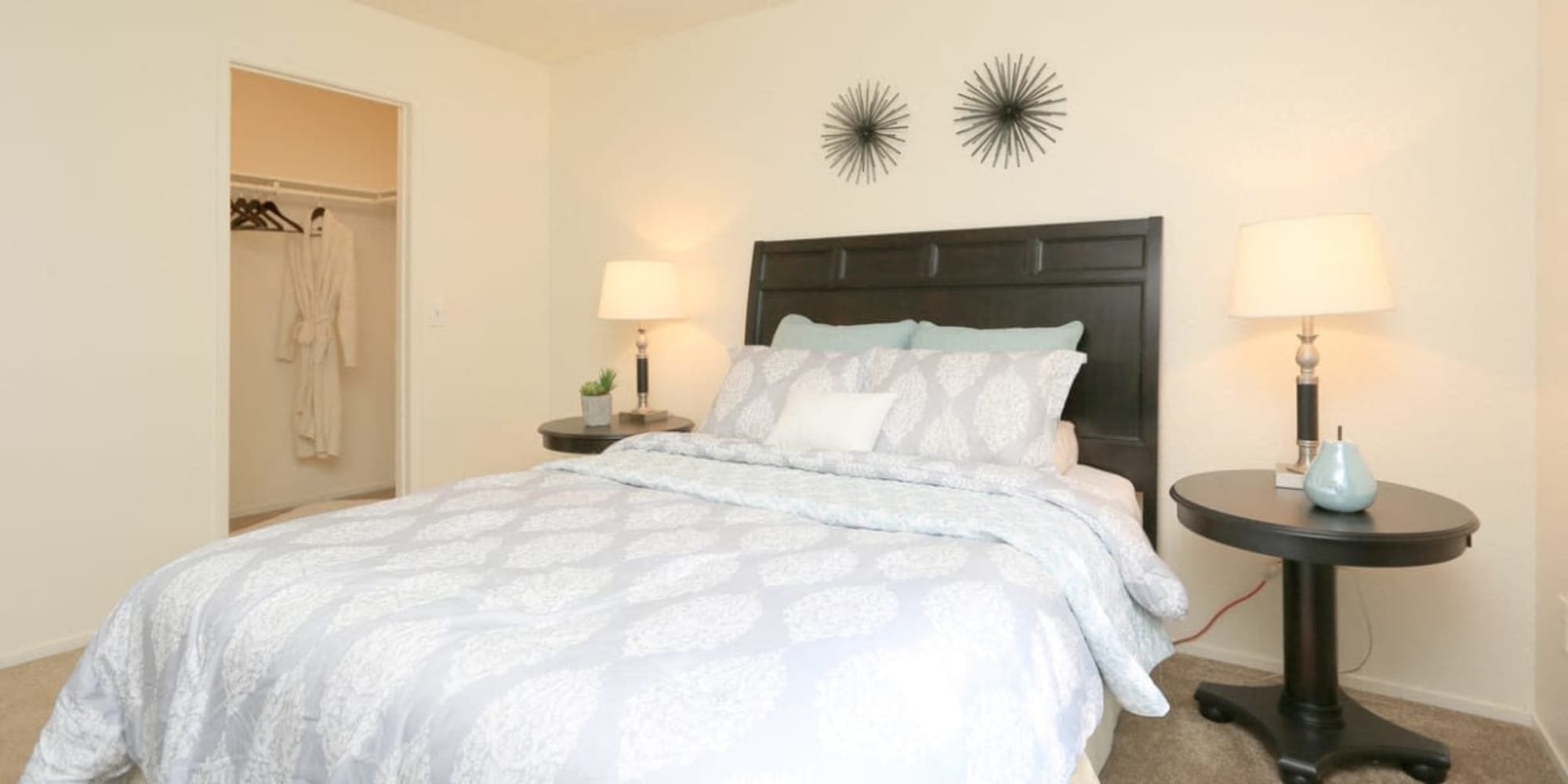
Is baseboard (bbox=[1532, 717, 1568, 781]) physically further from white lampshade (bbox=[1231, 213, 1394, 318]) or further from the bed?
white lampshade (bbox=[1231, 213, 1394, 318])

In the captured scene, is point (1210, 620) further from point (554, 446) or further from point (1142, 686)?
point (554, 446)

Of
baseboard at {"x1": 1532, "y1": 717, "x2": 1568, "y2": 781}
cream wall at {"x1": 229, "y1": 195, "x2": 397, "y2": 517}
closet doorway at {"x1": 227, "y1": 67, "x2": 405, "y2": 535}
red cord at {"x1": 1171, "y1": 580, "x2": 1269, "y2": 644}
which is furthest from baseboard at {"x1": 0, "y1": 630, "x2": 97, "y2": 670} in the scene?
baseboard at {"x1": 1532, "y1": 717, "x2": 1568, "y2": 781}

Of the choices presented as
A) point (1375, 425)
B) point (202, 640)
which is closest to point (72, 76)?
point (202, 640)

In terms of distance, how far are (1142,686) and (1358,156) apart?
1725 mm

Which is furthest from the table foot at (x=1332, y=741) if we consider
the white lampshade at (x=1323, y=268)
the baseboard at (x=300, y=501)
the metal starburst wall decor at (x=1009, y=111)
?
the baseboard at (x=300, y=501)

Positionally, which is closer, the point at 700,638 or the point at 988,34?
the point at 700,638

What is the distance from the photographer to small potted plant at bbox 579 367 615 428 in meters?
3.23

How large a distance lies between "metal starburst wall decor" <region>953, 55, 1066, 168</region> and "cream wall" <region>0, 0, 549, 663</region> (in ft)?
7.78

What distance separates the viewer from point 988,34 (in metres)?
2.84

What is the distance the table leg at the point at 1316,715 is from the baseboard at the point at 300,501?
4653 mm

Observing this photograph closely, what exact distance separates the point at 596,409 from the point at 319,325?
2279mm

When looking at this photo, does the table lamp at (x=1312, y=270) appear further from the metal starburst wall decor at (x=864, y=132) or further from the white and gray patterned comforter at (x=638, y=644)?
the metal starburst wall decor at (x=864, y=132)

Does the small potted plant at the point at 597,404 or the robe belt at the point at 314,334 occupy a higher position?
the robe belt at the point at 314,334

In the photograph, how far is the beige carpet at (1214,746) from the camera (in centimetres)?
187
